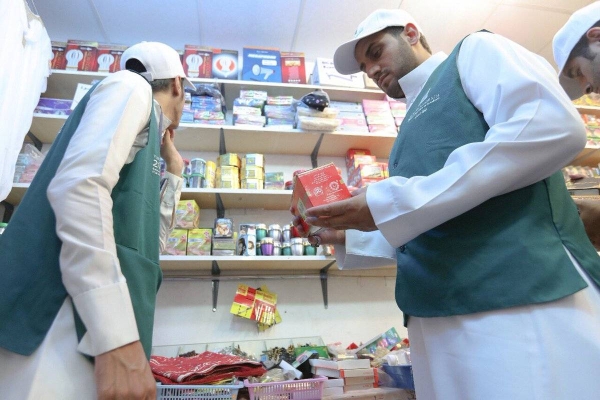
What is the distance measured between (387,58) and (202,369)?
1408mm

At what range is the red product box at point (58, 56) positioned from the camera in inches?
103

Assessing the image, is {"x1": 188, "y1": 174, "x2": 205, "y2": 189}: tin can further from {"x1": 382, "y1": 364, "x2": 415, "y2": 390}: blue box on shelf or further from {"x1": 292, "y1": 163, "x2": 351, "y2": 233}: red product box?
{"x1": 382, "y1": 364, "x2": 415, "y2": 390}: blue box on shelf

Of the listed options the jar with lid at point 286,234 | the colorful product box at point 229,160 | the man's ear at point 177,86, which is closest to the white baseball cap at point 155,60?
the man's ear at point 177,86

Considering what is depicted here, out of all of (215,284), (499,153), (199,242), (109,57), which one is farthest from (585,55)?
(109,57)

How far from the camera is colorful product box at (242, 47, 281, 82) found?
2766 mm

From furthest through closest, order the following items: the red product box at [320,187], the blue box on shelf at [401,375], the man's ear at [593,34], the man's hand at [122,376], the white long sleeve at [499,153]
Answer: the blue box on shelf at [401,375], the man's ear at [593,34], the red product box at [320,187], the white long sleeve at [499,153], the man's hand at [122,376]

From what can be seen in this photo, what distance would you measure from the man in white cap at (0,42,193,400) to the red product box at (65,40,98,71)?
2147 mm

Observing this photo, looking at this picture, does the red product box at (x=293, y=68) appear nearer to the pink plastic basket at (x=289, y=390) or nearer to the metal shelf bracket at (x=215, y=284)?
the metal shelf bracket at (x=215, y=284)

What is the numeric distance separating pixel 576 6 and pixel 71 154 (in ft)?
11.7

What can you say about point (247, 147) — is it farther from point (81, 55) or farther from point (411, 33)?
point (411, 33)

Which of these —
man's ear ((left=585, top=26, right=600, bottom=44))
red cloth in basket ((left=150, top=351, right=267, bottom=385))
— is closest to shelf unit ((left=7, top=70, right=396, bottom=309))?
red cloth in basket ((left=150, top=351, right=267, bottom=385))

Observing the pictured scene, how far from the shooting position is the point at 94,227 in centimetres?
71

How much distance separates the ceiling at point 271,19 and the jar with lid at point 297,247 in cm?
173

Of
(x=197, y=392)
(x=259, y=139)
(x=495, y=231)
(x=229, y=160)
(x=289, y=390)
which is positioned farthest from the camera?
(x=259, y=139)
